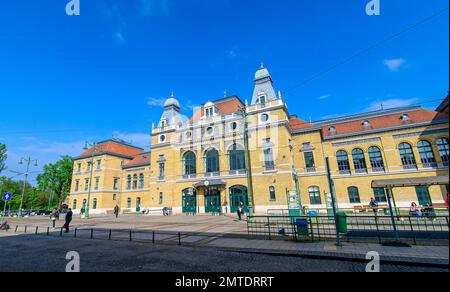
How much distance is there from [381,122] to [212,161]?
24.5 meters

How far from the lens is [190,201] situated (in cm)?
3219

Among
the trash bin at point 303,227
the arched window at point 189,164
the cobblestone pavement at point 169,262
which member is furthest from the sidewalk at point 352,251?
the arched window at point 189,164

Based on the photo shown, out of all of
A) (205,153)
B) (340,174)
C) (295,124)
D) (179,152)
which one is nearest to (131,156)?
Result: (179,152)

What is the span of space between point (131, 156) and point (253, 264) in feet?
156

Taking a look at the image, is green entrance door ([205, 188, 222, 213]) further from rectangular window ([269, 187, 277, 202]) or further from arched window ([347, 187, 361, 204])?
arched window ([347, 187, 361, 204])

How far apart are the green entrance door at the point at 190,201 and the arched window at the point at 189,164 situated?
2.87 meters

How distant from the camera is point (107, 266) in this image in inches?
263

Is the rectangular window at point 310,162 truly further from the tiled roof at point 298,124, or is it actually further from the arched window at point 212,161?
the arched window at point 212,161

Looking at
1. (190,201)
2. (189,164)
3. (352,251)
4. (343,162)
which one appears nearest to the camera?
(352,251)

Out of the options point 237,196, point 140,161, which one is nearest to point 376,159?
point 237,196

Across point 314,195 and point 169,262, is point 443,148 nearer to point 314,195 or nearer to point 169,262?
point 314,195

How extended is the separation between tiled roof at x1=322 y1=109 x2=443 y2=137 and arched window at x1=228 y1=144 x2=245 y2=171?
1274 cm
